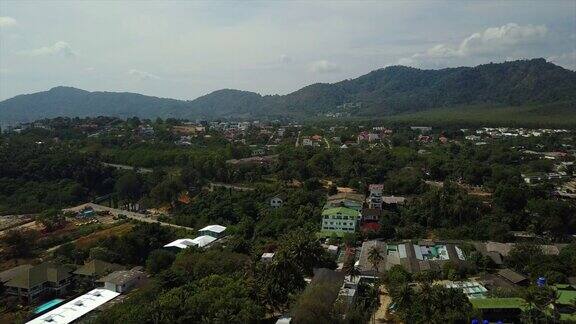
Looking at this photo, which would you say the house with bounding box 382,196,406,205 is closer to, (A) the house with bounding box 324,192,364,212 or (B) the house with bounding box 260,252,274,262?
(A) the house with bounding box 324,192,364,212

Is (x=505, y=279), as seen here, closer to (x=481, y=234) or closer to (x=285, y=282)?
(x=481, y=234)

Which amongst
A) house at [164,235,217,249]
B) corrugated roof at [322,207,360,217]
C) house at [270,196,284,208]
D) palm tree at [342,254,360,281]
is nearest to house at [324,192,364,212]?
corrugated roof at [322,207,360,217]

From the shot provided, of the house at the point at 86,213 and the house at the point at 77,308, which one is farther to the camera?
the house at the point at 86,213

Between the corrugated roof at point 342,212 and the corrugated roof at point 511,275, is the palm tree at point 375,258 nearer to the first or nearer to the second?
the corrugated roof at point 511,275

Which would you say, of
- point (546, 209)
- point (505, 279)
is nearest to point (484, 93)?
point (546, 209)

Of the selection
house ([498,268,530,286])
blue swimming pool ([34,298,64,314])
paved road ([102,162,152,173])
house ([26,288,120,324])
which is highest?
paved road ([102,162,152,173])

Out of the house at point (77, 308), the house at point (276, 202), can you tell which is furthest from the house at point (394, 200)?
the house at point (77, 308)
